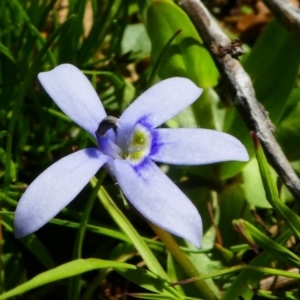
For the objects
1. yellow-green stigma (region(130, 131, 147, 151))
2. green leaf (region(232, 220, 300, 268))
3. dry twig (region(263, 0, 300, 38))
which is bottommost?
green leaf (region(232, 220, 300, 268))

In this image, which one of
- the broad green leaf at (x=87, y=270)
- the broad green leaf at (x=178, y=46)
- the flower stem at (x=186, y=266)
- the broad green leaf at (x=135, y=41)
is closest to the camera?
the broad green leaf at (x=87, y=270)

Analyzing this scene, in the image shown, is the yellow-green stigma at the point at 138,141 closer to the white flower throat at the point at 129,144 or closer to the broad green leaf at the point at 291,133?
the white flower throat at the point at 129,144

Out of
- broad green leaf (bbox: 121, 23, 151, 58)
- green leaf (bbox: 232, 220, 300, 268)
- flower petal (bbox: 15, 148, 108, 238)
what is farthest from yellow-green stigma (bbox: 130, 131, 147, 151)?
broad green leaf (bbox: 121, 23, 151, 58)

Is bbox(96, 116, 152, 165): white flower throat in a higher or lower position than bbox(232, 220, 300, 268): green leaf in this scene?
higher

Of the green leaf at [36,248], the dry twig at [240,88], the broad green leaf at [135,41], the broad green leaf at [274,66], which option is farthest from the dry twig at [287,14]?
the green leaf at [36,248]

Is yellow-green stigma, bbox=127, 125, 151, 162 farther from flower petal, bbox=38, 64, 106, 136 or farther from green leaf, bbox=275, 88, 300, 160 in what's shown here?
green leaf, bbox=275, 88, 300, 160

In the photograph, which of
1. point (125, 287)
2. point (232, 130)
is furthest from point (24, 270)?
point (232, 130)
